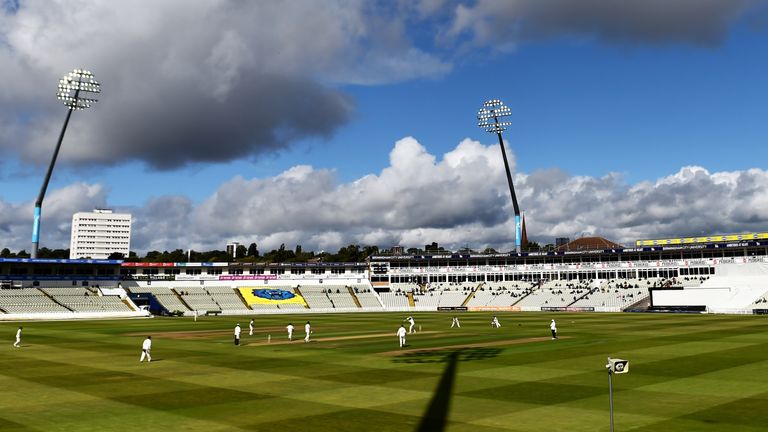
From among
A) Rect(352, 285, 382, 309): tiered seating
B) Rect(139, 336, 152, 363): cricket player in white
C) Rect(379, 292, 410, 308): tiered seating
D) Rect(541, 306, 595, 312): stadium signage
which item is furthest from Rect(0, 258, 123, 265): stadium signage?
Rect(139, 336, 152, 363): cricket player in white

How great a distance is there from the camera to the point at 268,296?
118688 millimetres

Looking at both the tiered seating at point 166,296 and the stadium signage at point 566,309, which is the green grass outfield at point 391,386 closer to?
the stadium signage at point 566,309

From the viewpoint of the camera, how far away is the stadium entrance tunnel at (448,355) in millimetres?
32594

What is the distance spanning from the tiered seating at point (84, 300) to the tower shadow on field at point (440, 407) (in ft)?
262

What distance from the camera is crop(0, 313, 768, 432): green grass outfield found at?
1786 cm

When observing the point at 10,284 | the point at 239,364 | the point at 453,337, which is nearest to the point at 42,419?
the point at 239,364

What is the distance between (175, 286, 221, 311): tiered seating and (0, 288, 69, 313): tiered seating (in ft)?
73.0

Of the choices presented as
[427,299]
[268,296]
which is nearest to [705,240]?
[427,299]

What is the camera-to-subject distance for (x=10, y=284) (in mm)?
101250

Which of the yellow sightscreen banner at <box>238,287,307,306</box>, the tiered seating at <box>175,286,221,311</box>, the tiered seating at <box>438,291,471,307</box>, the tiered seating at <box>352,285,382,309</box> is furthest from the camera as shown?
the tiered seating at <box>352,285,382,309</box>

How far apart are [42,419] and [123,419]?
2.55 m

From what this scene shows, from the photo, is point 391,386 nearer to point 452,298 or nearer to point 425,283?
point 452,298

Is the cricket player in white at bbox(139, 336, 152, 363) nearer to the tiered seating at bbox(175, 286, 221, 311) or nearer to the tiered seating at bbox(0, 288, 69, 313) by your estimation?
the tiered seating at bbox(0, 288, 69, 313)

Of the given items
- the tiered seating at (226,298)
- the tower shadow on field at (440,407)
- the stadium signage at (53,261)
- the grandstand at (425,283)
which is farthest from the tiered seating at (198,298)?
the tower shadow on field at (440,407)
